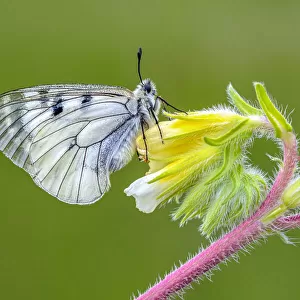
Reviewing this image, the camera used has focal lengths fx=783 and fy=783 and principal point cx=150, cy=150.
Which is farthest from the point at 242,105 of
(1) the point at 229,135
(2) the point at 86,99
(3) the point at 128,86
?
(3) the point at 128,86

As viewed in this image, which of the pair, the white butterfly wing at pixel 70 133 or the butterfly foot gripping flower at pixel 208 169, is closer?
the butterfly foot gripping flower at pixel 208 169

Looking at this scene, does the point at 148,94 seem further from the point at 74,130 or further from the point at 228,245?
the point at 228,245

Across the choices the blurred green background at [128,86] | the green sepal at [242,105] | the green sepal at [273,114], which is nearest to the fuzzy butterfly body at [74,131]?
the green sepal at [242,105]

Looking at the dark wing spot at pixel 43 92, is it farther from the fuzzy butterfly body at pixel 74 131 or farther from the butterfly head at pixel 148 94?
the butterfly head at pixel 148 94

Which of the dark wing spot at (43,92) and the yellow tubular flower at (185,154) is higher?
the dark wing spot at (43,92)

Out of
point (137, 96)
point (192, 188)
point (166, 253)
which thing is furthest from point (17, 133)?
point (166, 253)

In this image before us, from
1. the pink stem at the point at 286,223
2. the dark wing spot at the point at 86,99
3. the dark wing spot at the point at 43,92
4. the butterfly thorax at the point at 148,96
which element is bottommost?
the pink stem at the point at 286,223

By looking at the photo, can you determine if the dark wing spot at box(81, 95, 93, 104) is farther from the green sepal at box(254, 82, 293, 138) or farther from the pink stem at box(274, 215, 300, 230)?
the pink stem at box(274, 215, 300, 230)

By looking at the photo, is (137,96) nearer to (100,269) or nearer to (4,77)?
(100,269)
